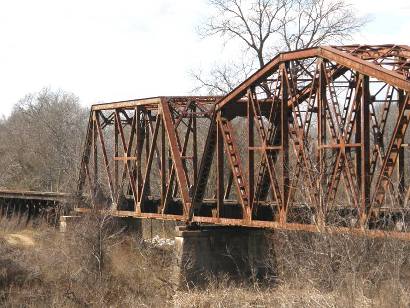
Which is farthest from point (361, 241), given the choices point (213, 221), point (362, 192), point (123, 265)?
point (123, 265)

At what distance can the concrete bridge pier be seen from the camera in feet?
77.5

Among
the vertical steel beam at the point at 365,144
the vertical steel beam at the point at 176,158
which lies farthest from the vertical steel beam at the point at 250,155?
the vertical steel beam at the point at 365,144

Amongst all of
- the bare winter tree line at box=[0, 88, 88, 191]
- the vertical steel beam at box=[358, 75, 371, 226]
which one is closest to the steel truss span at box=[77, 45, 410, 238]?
the vertical steel beam at box=[358, 75, 371, 226]

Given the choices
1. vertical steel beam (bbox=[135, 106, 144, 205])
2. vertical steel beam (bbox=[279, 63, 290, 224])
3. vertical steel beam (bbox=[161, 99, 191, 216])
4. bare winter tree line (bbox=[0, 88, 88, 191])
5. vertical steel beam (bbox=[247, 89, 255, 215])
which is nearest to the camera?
vertical steel beam (bbox=[279, 63, 290, 224])

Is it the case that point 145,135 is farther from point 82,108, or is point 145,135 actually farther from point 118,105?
point 82,108

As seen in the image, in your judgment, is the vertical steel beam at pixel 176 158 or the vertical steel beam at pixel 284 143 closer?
the vertical steel beam at pixel 284 143

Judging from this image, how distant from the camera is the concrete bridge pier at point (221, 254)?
77.5 feet

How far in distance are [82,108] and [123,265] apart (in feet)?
237

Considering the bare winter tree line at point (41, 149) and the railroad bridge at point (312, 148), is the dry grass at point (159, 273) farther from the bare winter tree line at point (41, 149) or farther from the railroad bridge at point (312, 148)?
the bare winter tree line at point (41, 149)

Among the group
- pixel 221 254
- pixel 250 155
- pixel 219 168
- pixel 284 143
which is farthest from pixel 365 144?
pixel 221 254

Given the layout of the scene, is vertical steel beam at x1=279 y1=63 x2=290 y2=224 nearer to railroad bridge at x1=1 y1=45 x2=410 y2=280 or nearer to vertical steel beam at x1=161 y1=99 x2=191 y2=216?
railroad bridge at x1=1 y1=45 x2=410 y2=280

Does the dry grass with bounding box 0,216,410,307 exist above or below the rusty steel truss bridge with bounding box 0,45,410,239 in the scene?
below

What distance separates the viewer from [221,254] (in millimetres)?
24422

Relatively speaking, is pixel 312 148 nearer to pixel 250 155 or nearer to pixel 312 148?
pixel 312 148
